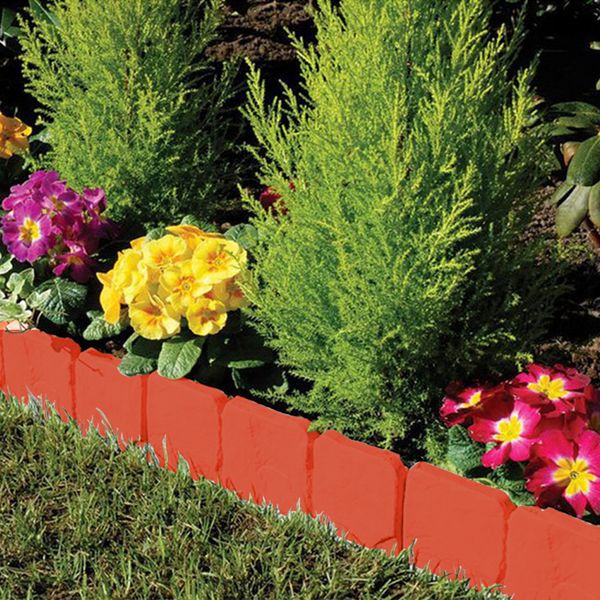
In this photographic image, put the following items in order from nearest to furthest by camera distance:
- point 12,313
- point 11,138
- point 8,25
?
1. point 12,313
2. point 11,138
3. point 8,25

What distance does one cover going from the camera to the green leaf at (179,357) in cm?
288

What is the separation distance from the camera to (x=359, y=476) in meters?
2.55

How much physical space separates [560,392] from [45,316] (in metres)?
1.74

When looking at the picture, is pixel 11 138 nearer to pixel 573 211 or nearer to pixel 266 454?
pixel 266 454

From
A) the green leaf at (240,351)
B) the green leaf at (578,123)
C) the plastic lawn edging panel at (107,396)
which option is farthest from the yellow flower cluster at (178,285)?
the green leaf at (578,123)

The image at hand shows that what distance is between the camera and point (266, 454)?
275 centimetres

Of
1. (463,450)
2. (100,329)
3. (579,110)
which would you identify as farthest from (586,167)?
(100,329)

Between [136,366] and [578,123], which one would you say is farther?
[578,123]

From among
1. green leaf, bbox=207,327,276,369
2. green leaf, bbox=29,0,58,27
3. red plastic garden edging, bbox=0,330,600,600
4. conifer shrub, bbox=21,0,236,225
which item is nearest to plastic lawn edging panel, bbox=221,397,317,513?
red plastic garden edging, bbox=0,330,600,600

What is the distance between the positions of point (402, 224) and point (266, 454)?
0.73m

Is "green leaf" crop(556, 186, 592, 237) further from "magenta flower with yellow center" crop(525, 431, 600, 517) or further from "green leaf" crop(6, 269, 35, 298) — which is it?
"green leaf" crop(6, 269, 35, 298)

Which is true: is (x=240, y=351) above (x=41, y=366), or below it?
above

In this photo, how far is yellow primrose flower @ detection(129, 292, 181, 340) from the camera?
287 cm

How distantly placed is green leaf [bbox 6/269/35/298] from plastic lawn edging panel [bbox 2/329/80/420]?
0.14 meters
